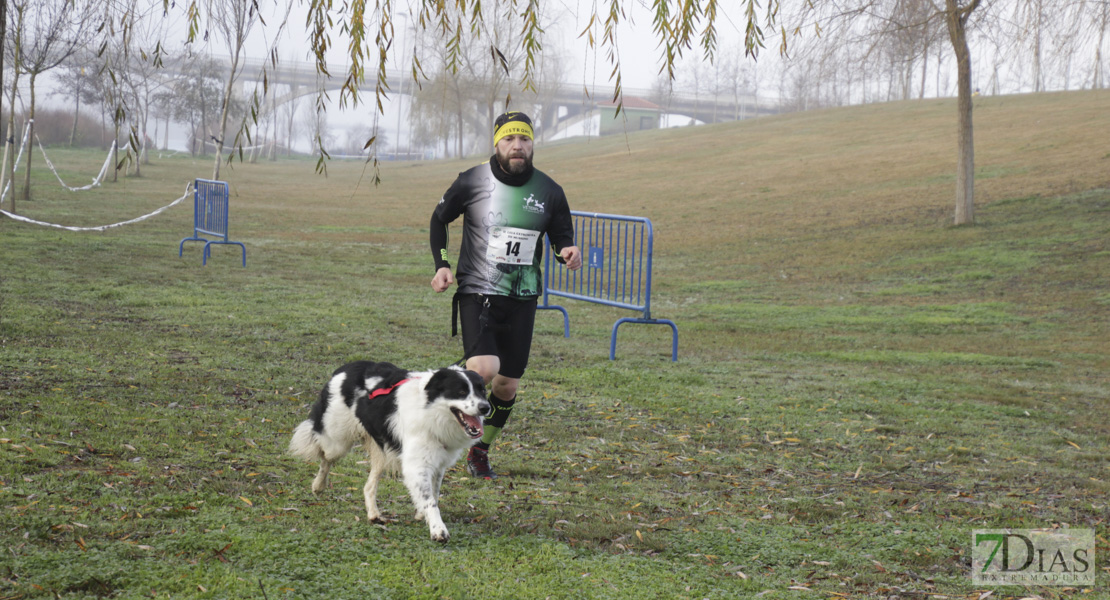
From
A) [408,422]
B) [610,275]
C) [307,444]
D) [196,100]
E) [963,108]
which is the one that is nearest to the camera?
[408,422]

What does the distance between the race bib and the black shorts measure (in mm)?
224

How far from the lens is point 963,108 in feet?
65.2

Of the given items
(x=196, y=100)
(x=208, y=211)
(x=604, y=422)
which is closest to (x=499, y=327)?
(x=604, y=422)

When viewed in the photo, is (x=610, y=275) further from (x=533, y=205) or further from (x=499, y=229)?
(x=499, y=229)

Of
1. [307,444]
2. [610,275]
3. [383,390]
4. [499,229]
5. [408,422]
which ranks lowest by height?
[307,444]

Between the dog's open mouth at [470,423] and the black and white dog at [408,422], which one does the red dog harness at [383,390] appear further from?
the dog's open mouth at [470,423]

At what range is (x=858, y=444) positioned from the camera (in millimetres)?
6852

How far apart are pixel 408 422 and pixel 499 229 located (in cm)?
132

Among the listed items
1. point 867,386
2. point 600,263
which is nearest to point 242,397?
point 600,263

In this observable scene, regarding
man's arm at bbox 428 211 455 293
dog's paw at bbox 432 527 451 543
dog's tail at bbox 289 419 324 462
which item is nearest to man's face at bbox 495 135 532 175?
man's arm at bbox 428 211 455 293

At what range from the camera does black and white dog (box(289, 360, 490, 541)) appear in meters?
4.28

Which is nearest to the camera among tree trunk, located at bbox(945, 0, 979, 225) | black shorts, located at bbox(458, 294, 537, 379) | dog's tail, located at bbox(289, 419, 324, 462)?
dog's tail, located at bbox(289, 419, 324, 462)

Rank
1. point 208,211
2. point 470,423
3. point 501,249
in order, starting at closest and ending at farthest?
point 470,423, point 501,249, point 208,211

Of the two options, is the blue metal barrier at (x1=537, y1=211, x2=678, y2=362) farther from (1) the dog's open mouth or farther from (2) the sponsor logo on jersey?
(1) the dog's open mouth
